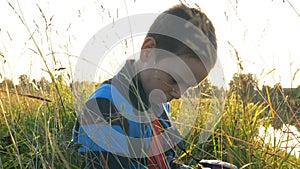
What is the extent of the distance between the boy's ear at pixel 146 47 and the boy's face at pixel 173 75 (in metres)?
0.06

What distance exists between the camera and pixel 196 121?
94.3 inches

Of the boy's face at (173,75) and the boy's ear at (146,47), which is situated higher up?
the boy's ear at (146,47)

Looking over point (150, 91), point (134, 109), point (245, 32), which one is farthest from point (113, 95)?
point (245, 32)

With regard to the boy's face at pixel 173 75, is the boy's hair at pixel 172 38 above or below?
above

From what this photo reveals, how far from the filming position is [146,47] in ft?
5.65

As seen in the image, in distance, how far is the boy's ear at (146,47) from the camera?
1705mm

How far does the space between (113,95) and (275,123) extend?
0.86 metres

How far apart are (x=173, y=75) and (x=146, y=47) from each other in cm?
19

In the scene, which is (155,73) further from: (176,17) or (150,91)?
(176,17)

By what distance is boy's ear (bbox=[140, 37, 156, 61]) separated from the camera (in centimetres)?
171

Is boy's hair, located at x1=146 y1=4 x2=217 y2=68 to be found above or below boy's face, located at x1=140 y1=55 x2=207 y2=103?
above

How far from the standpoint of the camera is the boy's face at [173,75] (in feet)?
5.32

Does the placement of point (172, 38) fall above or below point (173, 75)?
above

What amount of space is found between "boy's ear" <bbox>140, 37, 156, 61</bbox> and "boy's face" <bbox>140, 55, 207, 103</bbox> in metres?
0.06
